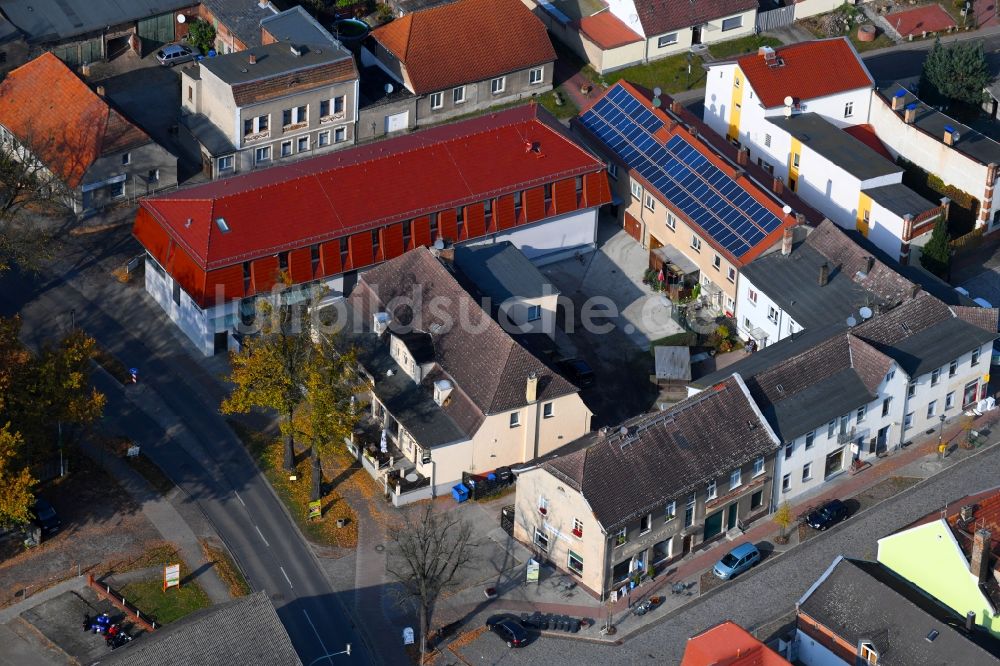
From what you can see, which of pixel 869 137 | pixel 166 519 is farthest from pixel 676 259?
pixel 166 519

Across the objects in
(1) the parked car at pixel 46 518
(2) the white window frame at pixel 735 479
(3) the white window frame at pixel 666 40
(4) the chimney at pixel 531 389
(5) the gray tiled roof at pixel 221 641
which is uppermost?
(3) the white window frame at pixel 666 40

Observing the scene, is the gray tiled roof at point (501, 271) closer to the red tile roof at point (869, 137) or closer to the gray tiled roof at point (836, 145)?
the gray tiled roof at point (836, 145)

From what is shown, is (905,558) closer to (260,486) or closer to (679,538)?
(679,538)

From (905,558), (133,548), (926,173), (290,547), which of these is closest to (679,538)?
(905,558)

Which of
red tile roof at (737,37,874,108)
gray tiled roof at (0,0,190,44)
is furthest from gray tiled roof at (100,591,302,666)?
gray tiled roof at (0,0,190,44)

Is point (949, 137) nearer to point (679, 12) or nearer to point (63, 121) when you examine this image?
point (679, 12)

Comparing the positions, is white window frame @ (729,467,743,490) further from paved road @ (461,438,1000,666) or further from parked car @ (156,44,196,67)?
parked car @ (156,44,196,67)

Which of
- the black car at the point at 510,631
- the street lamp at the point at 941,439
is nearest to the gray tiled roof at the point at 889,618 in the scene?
the black car at the point at 510,631
